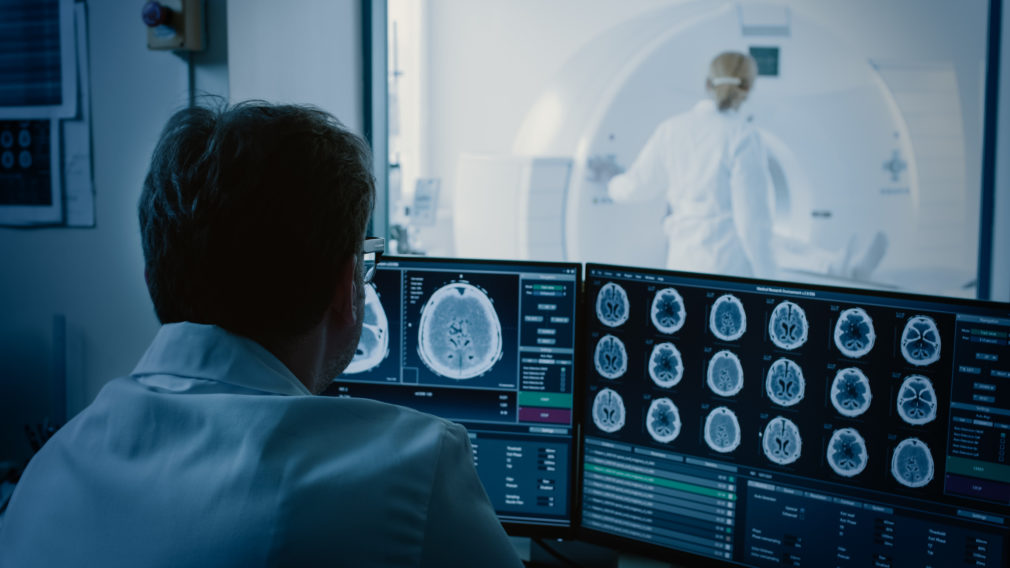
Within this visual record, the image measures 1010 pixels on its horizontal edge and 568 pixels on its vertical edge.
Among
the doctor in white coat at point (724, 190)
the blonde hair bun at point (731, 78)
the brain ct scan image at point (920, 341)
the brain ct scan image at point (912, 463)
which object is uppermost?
the blonde hair bun at point (731, 78)

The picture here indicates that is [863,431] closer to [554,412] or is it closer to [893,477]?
[893,477]

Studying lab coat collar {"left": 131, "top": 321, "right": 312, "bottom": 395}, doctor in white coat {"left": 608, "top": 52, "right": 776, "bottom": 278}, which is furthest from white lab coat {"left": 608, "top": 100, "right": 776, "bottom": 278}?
lab coat collar {"left": 131, "top": 321, "right": 312, "bottom": 395}

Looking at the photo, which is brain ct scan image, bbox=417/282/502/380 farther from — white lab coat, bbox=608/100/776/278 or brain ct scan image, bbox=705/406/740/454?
white lab coat, bbox=608/100/776/278

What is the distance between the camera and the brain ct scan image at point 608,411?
116cm

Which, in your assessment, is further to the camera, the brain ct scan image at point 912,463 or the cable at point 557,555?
the cable at point 557,555

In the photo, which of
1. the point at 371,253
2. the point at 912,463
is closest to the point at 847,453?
the point at 912,463

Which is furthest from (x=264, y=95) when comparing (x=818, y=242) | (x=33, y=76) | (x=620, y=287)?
(x=818, y=242)

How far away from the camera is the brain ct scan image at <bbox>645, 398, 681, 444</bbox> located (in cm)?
112

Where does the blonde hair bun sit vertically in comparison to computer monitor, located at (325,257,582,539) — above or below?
above

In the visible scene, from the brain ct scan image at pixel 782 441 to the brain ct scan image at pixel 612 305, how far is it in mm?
250

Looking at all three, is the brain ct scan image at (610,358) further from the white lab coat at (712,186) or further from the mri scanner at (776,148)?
the white lab coat at (712,186)

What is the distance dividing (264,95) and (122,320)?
1.82 ft

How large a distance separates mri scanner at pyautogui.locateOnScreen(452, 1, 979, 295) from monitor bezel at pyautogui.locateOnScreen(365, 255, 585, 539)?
1.74 meters

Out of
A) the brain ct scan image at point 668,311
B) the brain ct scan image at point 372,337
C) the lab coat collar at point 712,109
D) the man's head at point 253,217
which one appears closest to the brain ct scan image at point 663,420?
the brain ct scan image at point 668,311
